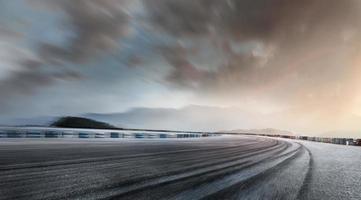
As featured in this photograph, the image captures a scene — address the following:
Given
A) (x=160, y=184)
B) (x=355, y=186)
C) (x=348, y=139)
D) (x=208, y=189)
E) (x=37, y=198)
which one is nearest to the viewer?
(x=37, y=198)

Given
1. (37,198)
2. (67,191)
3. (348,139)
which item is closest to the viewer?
(37,198)

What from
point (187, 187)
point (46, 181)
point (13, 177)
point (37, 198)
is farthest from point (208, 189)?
point (13, 177)

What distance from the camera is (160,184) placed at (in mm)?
5910

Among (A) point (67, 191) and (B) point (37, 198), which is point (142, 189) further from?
(B) point (37, 198)

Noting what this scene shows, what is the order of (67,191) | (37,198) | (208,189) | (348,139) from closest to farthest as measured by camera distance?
1. (37,198)
2. (67,191)
3. (208,189)
4. (348,139)

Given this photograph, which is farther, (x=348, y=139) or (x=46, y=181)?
(x=348, y=139)

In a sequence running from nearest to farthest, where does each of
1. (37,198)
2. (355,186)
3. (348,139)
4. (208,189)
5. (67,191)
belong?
(37,198) → (67,191) → (208,189) → (355,186) → (348,139)

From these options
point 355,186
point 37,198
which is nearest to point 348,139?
point 355,186

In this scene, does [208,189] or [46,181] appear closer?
[208,189]

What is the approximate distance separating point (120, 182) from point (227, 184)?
2.24 m

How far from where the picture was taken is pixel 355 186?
672cm

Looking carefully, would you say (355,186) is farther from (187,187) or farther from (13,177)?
(13,177)

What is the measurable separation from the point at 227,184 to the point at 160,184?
1.41 meters

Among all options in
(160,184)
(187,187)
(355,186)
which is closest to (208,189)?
(187,187)
